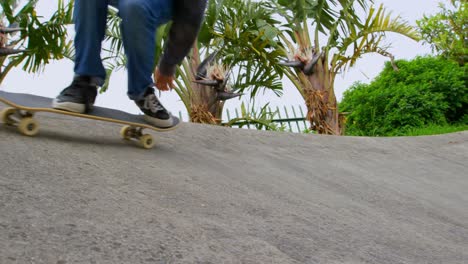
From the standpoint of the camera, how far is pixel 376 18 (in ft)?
27.3

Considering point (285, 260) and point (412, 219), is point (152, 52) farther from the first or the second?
point (412, 219)

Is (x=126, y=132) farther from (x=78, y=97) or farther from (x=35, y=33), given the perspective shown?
(x=35, y=33)

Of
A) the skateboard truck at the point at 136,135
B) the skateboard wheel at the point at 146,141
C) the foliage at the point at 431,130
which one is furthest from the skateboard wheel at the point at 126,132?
the foliage at the point at 431,130

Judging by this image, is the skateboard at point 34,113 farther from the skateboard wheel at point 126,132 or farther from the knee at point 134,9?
the knee at point 134,9

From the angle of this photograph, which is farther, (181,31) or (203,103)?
(203,103)

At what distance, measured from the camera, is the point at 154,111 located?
10.6ft

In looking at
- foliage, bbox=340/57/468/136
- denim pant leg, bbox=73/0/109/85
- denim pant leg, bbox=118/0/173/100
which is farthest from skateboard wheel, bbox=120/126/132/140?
foliage, bbox=340/57/468/136

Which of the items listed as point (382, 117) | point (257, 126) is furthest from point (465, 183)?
point (382, 117)

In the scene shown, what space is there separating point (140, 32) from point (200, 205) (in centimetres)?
102

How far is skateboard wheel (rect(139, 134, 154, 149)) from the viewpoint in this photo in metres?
3.29

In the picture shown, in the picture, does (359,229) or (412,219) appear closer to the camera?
(359,229)

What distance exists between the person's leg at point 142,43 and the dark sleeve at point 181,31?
6 centimetres

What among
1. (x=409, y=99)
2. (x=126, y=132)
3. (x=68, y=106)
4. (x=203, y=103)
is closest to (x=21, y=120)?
(x=68, y=106)

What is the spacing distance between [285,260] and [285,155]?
8.55 ft
